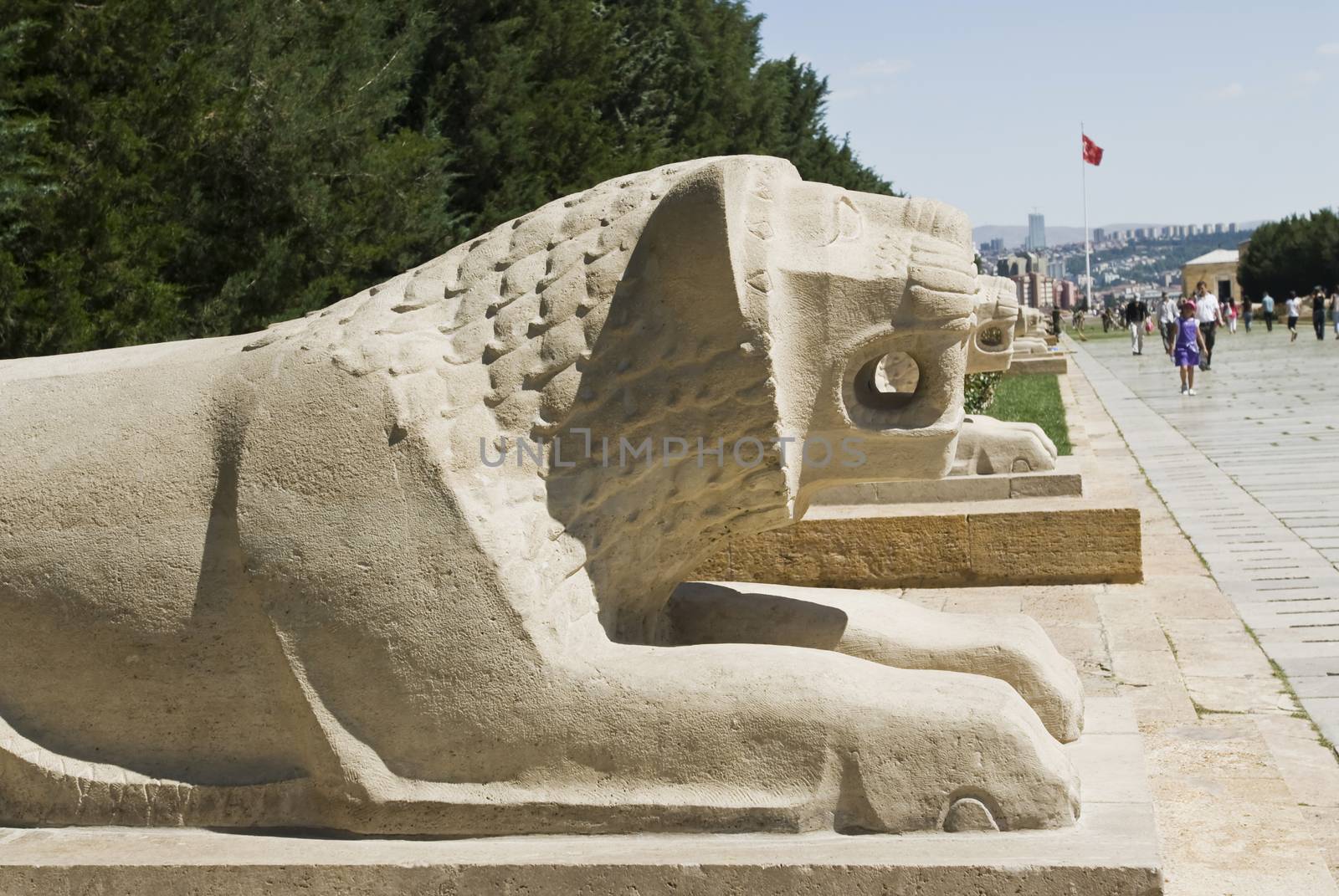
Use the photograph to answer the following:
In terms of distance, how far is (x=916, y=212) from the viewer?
297 centimetres

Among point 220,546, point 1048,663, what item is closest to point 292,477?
point 220,546

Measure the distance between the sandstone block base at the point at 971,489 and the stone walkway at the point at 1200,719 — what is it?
24cm

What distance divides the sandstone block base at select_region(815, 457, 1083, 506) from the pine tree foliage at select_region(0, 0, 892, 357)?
4.40 m

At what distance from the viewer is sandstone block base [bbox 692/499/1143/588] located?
6.42m

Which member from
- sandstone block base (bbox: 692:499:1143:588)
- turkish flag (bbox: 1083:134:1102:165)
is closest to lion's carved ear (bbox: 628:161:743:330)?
sandstone block base (bbox: 692:499:1143:588)

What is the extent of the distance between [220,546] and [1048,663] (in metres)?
1.89

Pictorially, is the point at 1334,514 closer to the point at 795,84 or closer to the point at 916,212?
the point at 916,212

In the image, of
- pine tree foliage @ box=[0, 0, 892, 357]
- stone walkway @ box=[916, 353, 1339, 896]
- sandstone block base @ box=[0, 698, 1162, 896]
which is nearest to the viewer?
sandstone block base @ box=[0, 698, 1162, 896]

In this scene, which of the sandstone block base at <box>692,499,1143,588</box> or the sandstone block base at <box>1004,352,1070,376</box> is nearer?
the sandstone block base at <box>692,499,1143,588</box>

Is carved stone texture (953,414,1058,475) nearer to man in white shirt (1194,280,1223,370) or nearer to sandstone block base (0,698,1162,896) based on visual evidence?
sandstone block base (0,698,1162,896)

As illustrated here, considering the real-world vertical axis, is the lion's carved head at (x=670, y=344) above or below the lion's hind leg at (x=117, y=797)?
above

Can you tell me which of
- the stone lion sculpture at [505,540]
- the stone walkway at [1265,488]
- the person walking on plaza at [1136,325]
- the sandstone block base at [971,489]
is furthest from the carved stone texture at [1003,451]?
the person walking on plaza at [1136,325]

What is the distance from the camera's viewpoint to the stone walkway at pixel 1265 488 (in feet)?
17.9

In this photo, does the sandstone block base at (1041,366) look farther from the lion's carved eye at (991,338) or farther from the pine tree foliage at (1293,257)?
the pine tree foliage at (1293,257)
